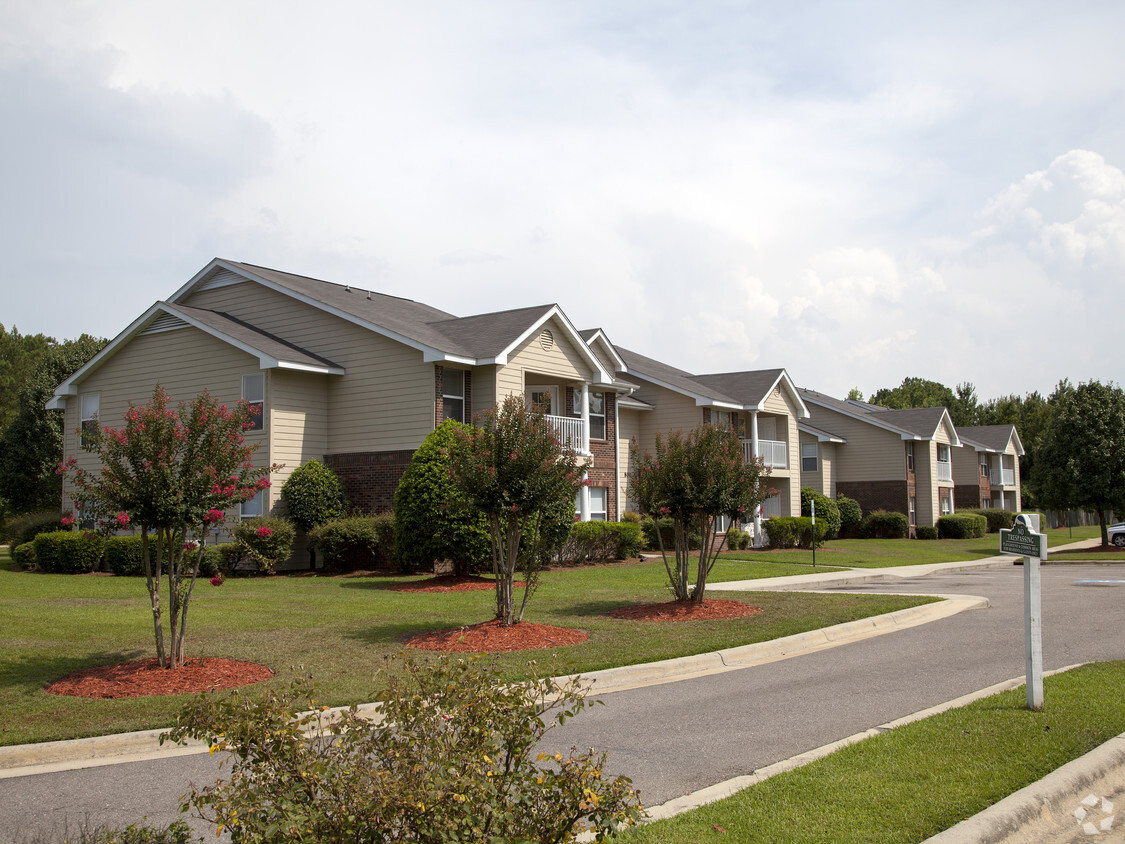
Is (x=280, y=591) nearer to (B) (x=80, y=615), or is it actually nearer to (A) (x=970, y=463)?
(B) (x=80, y=615)

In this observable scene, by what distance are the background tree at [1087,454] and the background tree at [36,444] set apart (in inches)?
1568

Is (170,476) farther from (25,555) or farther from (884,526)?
(884,526)

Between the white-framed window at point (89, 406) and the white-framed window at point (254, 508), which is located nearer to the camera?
the white-framed window at point (254, 508)

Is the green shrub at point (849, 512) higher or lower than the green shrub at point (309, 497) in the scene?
lower

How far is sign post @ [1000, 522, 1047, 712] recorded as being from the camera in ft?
25.6

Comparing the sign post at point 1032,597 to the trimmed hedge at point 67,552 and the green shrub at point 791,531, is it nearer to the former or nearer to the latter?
the trimmed hedge at point 67,552

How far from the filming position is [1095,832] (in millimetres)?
5504

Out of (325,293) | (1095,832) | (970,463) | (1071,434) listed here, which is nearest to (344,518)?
(325,293)

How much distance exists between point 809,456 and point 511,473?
3855cm

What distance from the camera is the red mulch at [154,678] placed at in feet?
29.7

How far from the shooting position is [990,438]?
6384 cm

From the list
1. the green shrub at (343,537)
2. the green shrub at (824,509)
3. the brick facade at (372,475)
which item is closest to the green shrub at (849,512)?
the green shrub at (824,509)

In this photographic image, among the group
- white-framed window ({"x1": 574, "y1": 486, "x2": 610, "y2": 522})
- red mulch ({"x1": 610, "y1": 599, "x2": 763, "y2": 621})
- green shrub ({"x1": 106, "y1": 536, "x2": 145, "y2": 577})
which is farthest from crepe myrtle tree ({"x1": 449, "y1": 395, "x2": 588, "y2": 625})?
white-framed window ({"x1": 574, "y1": 486, "x2": 610, "y2": 522})

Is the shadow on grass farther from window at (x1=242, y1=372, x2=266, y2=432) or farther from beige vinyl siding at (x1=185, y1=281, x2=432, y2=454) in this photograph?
window at (x1=242, y1=372, x2=266, y2=432)
